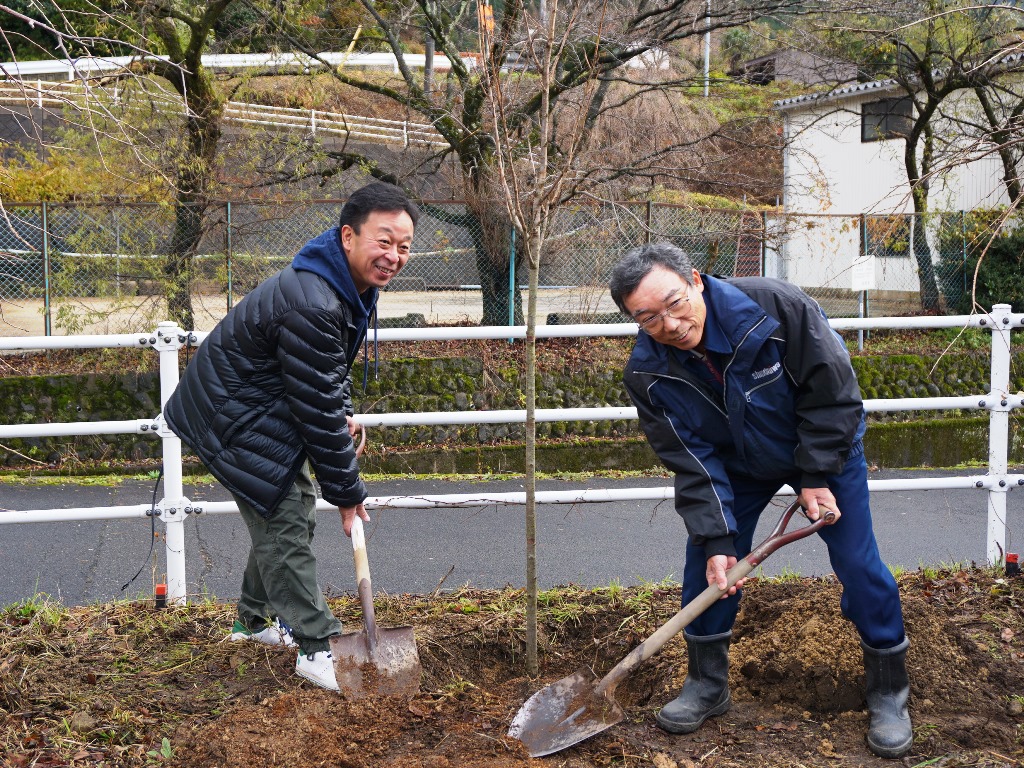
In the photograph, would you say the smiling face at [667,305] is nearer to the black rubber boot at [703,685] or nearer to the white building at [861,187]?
the black rubber boot at [703,685]

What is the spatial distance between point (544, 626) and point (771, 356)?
1754mm

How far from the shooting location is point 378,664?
11.4 ft

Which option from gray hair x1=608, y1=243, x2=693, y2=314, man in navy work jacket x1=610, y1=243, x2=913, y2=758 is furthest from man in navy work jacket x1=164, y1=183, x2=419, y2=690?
man in navy work jacket x1=610, y1=243, x2=913, y2=758

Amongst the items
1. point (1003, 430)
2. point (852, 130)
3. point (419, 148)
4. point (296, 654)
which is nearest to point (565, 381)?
point (419, 148)

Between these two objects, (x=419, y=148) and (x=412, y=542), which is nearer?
(x=412, y=542)

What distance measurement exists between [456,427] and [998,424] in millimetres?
6136

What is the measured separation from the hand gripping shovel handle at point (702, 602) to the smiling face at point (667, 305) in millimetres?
723

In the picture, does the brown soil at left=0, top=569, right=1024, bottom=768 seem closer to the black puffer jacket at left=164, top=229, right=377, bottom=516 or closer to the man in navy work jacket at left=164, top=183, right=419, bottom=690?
the man in navy work jacket at left=164, top=183, right=419, bottom=690

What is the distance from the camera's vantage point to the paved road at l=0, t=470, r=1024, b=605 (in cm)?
525

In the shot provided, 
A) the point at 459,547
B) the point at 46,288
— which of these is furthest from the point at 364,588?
the point at 46,288

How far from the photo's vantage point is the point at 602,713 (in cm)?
312

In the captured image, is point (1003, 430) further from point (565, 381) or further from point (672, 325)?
point (565, 381)

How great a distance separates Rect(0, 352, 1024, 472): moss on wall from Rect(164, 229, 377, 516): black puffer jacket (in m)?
5.71

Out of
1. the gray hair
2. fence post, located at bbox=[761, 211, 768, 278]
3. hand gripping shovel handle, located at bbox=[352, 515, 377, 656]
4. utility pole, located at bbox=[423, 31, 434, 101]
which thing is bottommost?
hand gripping shovel handle, located at bbox=[352, 515, 377, 656]
